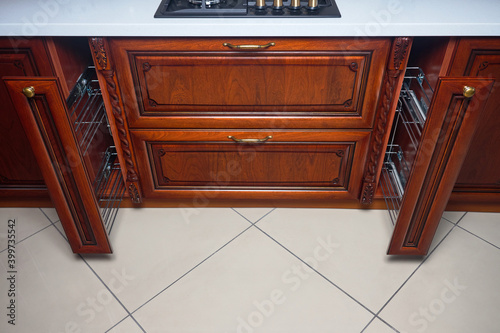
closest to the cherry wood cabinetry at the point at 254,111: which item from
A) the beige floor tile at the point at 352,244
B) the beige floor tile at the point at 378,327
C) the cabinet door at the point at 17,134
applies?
the beige floor tile at the point at 352,244

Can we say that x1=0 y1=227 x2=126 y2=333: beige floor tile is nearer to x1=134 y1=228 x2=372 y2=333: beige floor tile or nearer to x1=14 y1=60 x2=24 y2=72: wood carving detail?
x1=134 y1=228 x2=372 y2=333: beige floor tile

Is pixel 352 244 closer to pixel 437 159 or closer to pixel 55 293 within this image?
pixel 437 159

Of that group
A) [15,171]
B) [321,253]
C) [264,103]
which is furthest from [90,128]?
[321,253]

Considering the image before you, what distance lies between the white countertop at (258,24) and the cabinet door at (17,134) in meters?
0.08

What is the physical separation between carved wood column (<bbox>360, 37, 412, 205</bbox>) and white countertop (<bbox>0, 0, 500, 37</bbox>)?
7cm

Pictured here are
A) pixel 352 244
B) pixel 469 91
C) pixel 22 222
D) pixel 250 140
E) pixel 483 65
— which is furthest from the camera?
pixel 22 222

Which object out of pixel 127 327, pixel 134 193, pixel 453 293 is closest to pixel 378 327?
pixel 453 293

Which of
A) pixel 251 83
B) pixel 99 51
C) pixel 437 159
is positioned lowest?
pixel 437 159

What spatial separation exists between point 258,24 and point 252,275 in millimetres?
927

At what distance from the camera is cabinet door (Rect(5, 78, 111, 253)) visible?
106cm

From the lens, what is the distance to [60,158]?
3.94 feet

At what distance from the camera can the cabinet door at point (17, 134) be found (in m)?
1.29

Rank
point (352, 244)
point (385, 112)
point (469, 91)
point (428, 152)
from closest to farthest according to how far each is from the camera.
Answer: point (469, 91) → point (428, 152) → point (385, 112) → point (352, 244)

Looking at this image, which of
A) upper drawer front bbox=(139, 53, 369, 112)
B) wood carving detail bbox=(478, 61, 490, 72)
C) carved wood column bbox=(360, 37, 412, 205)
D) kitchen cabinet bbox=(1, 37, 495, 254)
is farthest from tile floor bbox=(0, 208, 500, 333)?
wood carving detail bbox=(478, 61, 490, 72)
